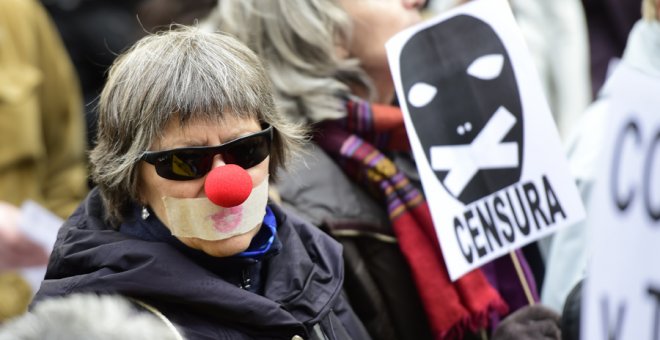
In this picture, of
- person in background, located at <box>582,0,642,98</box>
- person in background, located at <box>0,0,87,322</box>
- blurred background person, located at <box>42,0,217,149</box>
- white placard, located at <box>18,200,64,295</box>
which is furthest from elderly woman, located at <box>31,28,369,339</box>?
person in background, located at <box>582,0,642,98</box>

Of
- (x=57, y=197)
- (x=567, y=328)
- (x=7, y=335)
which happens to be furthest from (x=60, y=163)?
(x=7, y=335)

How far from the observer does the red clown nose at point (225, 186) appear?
2252mm

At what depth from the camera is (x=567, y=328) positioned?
8.05 ft

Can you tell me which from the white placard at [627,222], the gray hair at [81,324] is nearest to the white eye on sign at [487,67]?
the white placard at [627,222]

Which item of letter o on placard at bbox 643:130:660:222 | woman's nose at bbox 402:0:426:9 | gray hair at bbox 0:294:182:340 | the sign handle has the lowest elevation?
the sign handle

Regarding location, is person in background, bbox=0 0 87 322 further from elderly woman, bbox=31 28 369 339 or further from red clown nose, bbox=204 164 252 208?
red clown nose, bbox=204 164 252 208

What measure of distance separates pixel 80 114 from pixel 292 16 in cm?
119

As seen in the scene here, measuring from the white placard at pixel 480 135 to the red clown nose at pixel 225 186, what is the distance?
2.47 feet

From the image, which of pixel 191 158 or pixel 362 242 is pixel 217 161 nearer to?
pixel 191 158

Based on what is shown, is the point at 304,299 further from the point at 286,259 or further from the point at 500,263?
the point at 500,263

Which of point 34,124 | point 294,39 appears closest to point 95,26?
point 34,124

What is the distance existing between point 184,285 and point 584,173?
1.47 metres

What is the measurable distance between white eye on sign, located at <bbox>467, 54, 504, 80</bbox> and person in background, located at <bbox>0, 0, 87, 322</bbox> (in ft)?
5.25

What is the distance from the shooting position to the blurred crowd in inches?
91.0
